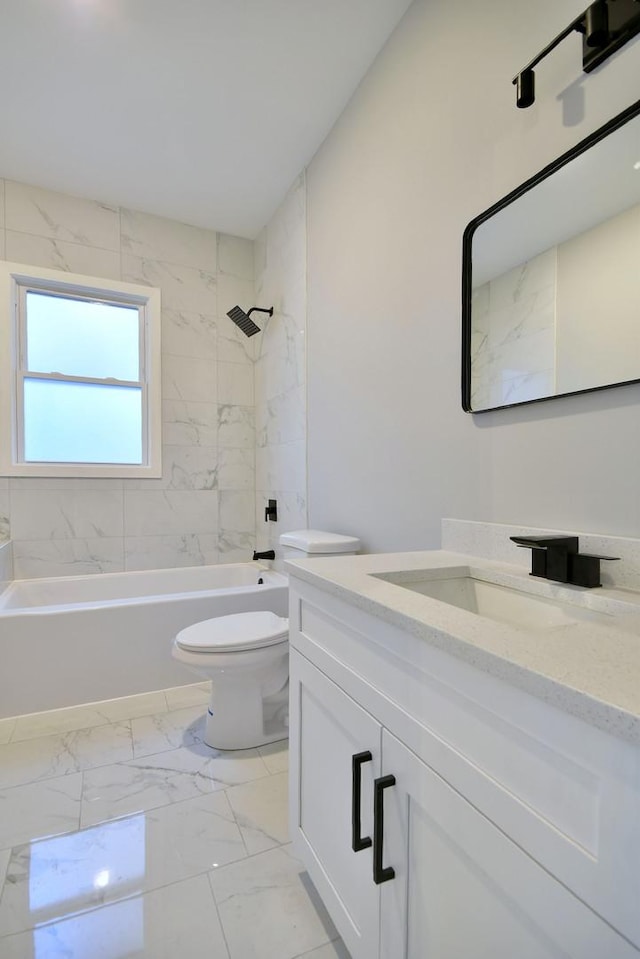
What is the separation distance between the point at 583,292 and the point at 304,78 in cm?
174

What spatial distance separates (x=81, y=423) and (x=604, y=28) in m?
2.96

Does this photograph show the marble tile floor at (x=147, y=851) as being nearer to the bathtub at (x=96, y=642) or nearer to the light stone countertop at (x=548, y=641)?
the bathtub at (x=96, y=642)

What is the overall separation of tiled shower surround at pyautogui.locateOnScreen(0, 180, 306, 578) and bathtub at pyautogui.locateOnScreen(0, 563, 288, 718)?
0.46 m

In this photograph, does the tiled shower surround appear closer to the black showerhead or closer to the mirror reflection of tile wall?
the black showerhead

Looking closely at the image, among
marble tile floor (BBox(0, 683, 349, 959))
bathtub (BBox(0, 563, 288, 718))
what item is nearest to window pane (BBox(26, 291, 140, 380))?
bathtub (BBox(0, 563, 288, 718))

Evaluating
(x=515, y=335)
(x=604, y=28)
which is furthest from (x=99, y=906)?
(x=604, y=28)

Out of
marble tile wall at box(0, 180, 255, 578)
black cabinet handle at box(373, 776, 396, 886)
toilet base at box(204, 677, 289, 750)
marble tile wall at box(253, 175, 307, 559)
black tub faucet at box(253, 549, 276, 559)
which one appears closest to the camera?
black cabinet handle at box(373, 776, 396, 886)

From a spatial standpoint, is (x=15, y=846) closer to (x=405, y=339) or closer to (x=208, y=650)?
(x=208, y=650)

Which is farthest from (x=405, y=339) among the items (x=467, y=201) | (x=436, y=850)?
(x=436, y=850)

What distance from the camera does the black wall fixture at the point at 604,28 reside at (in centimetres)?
93

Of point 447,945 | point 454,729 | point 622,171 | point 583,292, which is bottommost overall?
point 447,945

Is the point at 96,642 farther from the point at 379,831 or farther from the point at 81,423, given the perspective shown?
the point at 379,831

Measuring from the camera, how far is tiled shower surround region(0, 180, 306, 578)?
108 inches

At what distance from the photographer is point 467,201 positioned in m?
1.40
